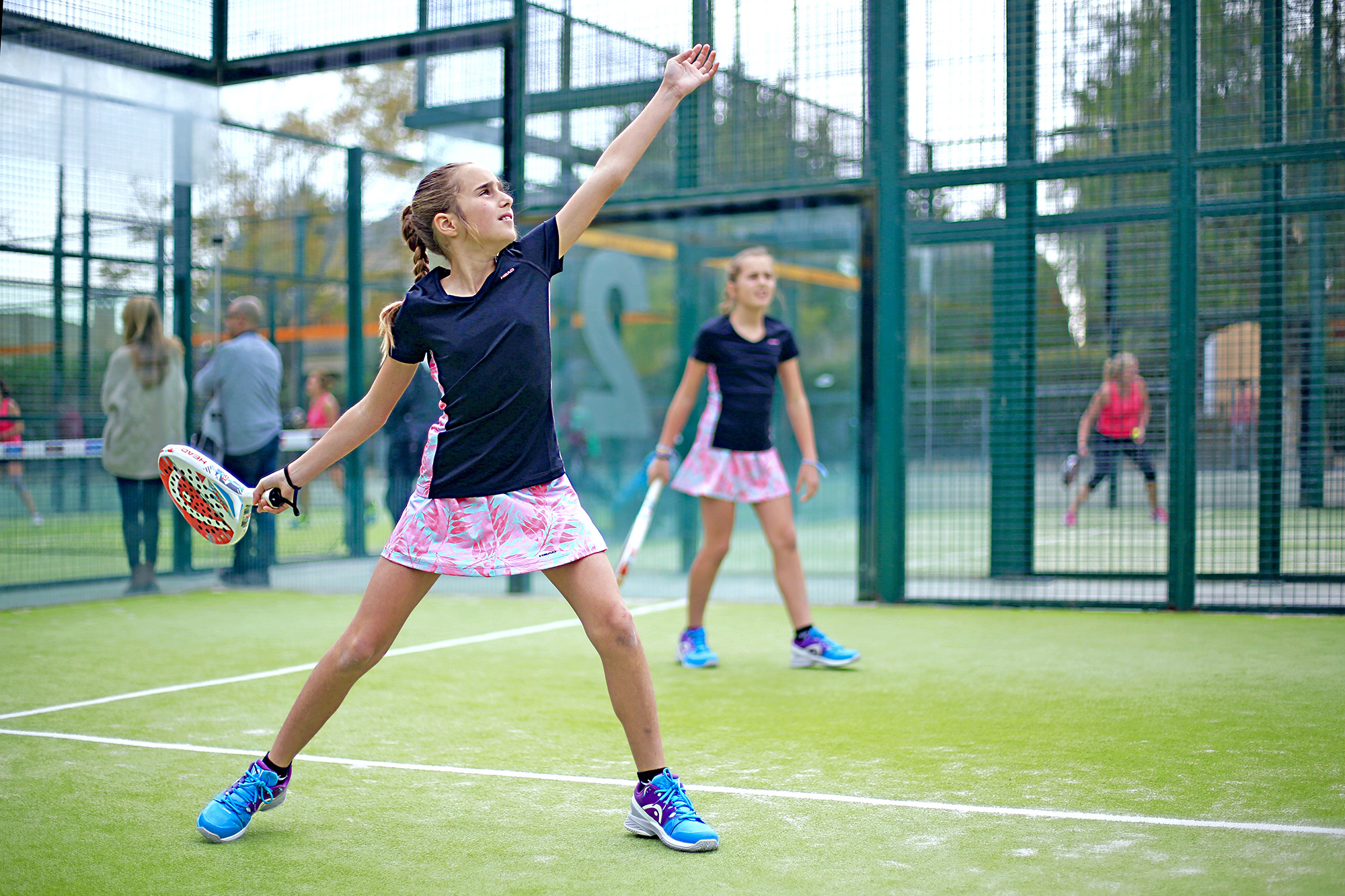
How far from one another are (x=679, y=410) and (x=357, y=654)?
298 cm

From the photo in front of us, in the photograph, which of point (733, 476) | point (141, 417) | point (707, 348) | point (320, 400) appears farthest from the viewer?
point (320, 400)

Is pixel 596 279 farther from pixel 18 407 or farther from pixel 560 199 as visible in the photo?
pixel 18 407

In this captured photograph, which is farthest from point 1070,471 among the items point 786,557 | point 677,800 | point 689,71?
point 677,800

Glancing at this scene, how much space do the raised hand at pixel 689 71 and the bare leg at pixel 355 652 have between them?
57.4 inches

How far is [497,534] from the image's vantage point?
339cm

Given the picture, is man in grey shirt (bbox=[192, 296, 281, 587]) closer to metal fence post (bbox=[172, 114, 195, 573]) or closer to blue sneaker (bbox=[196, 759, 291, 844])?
metal fence post (bbox=[172, 114, 195, 573])

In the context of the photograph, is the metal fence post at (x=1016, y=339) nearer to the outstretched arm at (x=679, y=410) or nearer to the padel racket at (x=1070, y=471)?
the padel racket at (x=1070, y=471)

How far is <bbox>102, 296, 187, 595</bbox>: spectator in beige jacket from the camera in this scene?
894cm

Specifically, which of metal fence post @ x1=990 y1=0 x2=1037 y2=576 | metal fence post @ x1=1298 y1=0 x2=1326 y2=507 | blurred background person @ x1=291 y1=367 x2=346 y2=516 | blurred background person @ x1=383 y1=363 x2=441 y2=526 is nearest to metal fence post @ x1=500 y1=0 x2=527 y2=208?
blurred background person @ x1=383 y1=363 x2=441 y2=526

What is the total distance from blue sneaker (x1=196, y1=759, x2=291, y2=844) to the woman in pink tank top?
18.3 feet

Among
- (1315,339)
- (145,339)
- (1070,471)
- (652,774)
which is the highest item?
(145,339)

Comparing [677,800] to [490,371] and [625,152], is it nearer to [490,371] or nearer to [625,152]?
[490,371]

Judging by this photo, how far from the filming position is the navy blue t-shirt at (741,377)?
6.17 metres

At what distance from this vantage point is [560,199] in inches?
369
